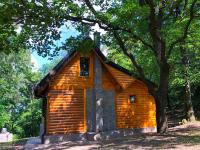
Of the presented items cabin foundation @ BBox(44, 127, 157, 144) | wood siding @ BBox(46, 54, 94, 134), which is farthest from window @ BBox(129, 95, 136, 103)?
wood siding @ BBox(46, 54, 94, 134)

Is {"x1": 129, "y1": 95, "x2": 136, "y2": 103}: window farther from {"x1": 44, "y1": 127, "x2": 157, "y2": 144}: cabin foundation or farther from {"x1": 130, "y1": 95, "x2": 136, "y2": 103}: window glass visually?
{"x1": 44, "y1": 127, "x2": 157, "y2": 144}: cabin foundation

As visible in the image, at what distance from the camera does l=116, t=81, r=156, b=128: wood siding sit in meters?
25.7

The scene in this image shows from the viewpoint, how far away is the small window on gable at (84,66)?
24.8 metres

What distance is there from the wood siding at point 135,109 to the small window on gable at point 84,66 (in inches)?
110

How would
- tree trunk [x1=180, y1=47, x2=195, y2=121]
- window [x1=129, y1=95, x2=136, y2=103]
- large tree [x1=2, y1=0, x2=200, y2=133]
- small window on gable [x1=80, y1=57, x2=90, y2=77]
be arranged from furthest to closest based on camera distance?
1. tree trunk [x1=180, y1=47, x2=195, y2=121]
2. window [x1=129, y1=95, x2=136, y2=103]
3. small window on gable [x1=80, y1=57, x2=90, y2=77]
4. large tree [x1=2, y1=0, x2=200, y2=133]

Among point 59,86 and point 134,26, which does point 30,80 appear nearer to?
point 59,86

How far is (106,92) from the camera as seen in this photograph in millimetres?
25203

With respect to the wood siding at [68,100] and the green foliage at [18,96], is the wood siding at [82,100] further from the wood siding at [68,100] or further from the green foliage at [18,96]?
the green foliage at [18,96]

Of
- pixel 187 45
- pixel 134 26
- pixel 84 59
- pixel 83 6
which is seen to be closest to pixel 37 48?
pixel 83 6

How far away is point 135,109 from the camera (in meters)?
26.5

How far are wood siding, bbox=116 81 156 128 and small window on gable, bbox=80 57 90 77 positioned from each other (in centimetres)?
278

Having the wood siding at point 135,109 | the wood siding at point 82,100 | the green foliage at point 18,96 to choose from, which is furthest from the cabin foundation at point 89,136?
the green foliage at point 18,96

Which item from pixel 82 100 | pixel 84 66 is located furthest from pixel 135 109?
pixel 84 66

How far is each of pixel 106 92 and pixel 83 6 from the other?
8286mm
